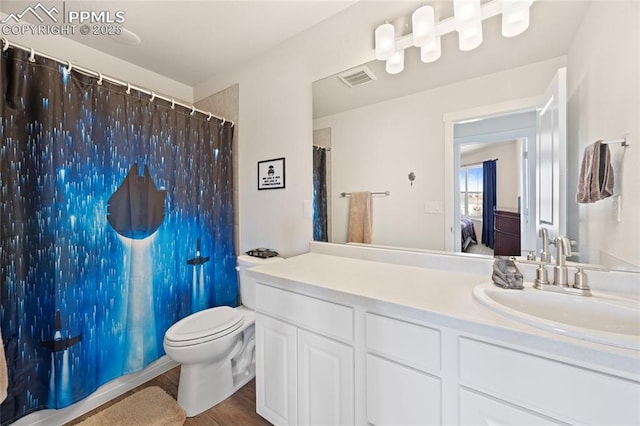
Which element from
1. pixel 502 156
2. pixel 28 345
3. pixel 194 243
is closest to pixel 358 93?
pixel 502 156

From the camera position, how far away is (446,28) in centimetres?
124

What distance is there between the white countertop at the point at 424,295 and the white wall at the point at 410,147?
0.24m

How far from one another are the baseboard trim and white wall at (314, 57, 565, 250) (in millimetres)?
1685

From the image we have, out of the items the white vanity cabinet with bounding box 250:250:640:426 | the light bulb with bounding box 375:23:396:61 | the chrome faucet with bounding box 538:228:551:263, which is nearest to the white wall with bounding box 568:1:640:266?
the chrome faucet with bounding box 538:228:551:263

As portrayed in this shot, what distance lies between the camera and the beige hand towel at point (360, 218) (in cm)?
154

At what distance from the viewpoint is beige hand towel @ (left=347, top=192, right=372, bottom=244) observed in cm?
154

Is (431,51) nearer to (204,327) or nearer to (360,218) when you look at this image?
(360,218)

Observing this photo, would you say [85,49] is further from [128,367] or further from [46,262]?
[128,367]

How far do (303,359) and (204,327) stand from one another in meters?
0.73

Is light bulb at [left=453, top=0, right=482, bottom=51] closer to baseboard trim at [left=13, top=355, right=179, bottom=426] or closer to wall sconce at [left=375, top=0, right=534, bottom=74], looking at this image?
wall sconce at [left=375, top=0, right=534, bottom=74]

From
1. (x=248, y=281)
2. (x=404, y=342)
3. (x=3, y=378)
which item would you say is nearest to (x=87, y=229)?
(x=3, y=378)

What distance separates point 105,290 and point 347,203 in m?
1.54

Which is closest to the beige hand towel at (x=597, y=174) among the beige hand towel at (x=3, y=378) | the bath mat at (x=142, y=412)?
the bath mat at (x=142, y=412)

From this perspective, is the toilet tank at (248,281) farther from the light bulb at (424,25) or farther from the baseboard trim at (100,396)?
the light bulb at (424,25)
